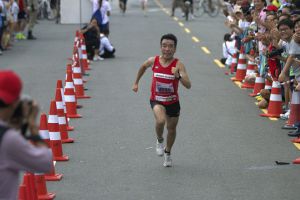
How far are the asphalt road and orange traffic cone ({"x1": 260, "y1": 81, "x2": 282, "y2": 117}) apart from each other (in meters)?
0.30

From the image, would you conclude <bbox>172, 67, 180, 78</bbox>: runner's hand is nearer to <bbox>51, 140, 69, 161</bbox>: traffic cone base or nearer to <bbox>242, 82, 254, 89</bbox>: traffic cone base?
<bbox>51, 140, 69, 161</bbox>: traffic cone base

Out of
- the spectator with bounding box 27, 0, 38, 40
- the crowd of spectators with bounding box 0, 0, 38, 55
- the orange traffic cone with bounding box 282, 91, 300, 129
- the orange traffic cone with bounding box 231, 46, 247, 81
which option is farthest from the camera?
the spectator with bounding box 27, 0, 38, 40

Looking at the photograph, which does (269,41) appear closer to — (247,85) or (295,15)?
(295,15)

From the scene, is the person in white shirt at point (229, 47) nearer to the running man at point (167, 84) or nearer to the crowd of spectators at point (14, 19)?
the crowd of spectators at point (14, 19)

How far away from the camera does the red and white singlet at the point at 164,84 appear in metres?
10.9

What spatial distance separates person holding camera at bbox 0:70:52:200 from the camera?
5250 mm

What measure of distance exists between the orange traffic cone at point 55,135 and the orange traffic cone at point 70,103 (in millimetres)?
3439

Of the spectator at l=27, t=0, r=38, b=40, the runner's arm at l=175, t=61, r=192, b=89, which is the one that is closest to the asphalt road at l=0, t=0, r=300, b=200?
the runner's arm at l=175, t=61, r=192, b=89

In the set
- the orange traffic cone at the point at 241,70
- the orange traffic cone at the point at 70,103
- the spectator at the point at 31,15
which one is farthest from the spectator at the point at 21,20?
the orange traffic cone at the point at 70,103

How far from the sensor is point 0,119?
5.34 metres

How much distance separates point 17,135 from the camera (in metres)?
5.25

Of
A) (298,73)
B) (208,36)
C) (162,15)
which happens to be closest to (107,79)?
(298,73)

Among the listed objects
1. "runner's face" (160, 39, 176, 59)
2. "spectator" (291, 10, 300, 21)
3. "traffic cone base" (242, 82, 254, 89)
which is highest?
"runner's face" (160, 39, 176, 59)

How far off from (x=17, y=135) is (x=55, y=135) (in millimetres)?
6133
